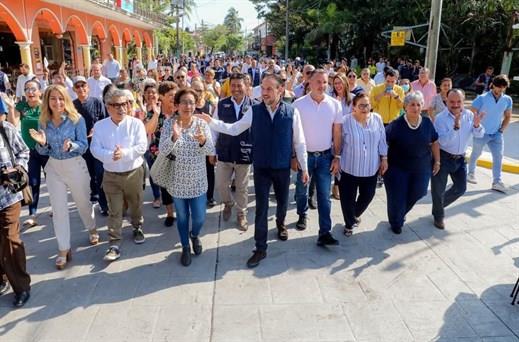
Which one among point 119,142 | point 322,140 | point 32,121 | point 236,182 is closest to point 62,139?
point 119,142

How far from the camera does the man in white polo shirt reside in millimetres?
4496

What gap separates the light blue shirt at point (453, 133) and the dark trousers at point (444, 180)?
0.34 feet

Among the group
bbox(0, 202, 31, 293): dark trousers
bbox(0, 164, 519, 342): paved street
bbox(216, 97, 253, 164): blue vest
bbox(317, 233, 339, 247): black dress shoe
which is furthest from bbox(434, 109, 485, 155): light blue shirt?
bbox(0, 202, 31, 293): dark trousers

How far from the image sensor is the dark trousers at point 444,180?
5.00 m

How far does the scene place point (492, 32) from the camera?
21078 mm

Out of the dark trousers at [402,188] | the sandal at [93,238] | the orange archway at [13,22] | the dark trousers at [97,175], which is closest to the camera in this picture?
the sandal at [93,238]

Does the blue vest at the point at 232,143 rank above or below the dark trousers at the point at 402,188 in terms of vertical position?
above

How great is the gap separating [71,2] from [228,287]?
1545 cm

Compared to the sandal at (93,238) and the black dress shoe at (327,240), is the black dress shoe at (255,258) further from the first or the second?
the sandal at (93,238)

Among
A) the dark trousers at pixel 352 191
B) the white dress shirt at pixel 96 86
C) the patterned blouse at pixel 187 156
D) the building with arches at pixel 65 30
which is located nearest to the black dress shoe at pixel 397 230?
the dark trousers at pixel 352 191

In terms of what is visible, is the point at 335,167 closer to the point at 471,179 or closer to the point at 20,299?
the point at 20,299

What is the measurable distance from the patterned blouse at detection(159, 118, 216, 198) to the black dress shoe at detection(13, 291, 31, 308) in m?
1.49

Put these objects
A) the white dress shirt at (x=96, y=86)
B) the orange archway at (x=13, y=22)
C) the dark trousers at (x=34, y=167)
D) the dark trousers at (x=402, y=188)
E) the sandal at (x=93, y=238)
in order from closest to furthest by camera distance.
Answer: the sandal at (x=93, y=238) < the dark trousers at (x=402, y=188) < the dark trousers at (x=34, y=167) < the white dress shirt at (x=96, y=86) < the orange archway at (x=13, y=22)

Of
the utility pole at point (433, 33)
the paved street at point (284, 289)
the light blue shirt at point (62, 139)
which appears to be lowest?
the paved street at point (284, 289)
